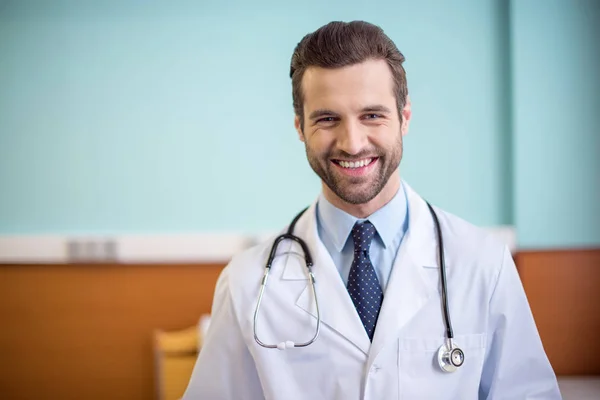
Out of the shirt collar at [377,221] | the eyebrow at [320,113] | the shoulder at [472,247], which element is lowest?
the shoulder at [472,247]

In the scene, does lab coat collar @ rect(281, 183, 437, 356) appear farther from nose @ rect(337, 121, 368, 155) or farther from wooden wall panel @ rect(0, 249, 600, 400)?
wooden wall panel @ rect(0, 249, 600, 400)

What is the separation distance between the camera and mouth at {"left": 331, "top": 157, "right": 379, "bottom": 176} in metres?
0.92

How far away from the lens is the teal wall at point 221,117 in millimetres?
1582

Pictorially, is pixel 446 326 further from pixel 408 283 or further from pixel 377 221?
pixel 377 221

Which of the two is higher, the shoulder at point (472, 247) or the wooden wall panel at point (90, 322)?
the shoulder at point (472, 247)

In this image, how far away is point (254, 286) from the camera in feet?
3.25

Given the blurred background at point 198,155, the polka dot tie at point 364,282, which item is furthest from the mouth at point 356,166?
the blurred background at point 198,155

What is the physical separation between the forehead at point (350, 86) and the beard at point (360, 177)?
0.08 meters

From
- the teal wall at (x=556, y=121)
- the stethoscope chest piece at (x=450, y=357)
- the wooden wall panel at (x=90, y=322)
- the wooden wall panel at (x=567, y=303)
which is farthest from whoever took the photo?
the wooden wall panel at (x=90, y=322)

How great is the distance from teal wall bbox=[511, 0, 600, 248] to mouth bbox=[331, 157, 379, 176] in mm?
853

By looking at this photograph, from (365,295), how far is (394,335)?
81 mm

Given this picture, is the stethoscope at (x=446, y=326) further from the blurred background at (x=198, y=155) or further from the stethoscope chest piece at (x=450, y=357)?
the blurred background at (x=198, y=155)

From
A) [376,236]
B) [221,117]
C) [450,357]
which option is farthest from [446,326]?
[221,117]

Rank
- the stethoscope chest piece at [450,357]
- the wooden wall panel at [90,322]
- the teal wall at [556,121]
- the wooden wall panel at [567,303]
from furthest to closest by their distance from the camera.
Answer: the wooden wall panel at [90,322] → the teal wall at [556,121] → the wooden wall panel at [567,303] → the stethoscope chest piece at [450,357]
